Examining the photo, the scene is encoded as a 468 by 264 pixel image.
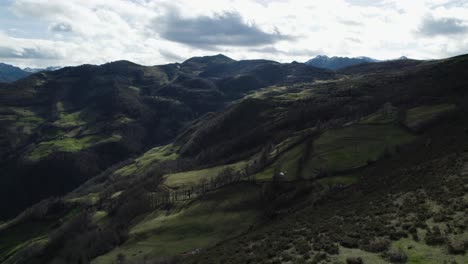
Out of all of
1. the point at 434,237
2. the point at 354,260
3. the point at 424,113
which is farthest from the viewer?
the point at 424,113

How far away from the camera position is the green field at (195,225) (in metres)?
94.1

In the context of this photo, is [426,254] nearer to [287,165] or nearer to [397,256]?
[397,256]

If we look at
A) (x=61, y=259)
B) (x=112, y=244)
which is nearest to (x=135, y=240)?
(x=112, y=244)

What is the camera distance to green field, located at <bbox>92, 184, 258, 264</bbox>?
9412 cm

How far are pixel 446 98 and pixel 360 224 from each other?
598 feet

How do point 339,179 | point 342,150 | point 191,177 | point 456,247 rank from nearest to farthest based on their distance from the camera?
point 456,247 < point 339,179 < point 342,150 < point 191,177

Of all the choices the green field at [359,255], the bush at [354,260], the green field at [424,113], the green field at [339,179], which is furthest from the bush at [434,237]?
the green field at [424,113]

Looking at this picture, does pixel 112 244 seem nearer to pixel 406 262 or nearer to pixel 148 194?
pixel 148 194

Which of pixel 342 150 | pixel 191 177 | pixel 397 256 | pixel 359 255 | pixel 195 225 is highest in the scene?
pixel 397 256

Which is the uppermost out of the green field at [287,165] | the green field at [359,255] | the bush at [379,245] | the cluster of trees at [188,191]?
the bush at [379,245]

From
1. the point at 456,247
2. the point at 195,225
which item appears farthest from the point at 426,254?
the point at 195,225

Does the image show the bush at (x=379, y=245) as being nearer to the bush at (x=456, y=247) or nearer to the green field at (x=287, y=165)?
the bush at (x=456, y=247)

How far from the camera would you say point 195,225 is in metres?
108

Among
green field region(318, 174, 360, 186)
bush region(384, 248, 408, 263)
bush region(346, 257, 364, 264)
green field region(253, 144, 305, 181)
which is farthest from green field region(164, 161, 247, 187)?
bush region(384, 248, 408, 263)
